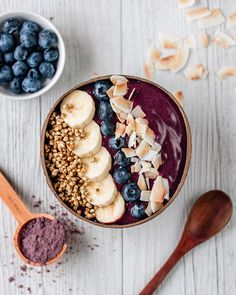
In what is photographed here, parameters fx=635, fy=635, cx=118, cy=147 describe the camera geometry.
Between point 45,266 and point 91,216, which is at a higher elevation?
point 91,216

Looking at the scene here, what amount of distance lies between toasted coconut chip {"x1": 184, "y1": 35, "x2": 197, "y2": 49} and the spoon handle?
0.50 metres

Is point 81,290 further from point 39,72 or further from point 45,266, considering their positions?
point 39,72

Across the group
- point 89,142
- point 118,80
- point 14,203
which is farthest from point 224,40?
point 14,203

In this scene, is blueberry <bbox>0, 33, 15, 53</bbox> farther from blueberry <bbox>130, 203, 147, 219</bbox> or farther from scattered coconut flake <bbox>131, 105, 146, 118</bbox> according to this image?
blueberry <bbox>130, 203, 147, 219</bbox>

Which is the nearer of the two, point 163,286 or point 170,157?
point 170,157

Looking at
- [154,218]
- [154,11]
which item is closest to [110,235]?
[154,218]

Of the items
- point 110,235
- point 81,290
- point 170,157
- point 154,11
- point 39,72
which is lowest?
point 81,290

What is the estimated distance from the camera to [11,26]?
1.31 metres

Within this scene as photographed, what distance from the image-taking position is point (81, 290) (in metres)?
1.39

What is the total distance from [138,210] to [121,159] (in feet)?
0.36

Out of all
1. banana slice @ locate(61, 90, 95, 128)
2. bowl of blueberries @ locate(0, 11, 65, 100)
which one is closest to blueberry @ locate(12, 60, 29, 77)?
bowl of blueberries @ locate(0, 11, 65, 100)

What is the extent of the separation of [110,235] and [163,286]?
0.53 ft

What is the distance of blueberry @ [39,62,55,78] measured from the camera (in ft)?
4.29

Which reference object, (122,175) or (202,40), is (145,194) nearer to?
(122,175)
